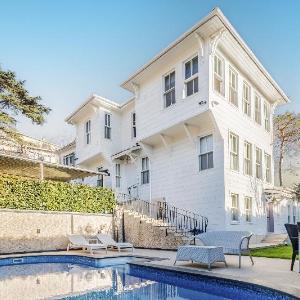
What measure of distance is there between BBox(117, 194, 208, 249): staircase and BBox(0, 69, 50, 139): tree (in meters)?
9.88

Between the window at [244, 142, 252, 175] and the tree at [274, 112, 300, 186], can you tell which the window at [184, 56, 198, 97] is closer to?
the window at [244, 142, 252, 175]

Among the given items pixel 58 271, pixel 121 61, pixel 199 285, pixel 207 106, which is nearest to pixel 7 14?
pixel 121 61

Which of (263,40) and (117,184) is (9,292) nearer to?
(117,184)

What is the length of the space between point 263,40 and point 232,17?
416cm

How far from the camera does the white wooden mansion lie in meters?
15.8

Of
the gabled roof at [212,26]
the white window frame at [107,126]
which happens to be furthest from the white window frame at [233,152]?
the white window frame at [107,126]

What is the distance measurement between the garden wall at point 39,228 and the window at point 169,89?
724cm

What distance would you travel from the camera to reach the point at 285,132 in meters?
29.3

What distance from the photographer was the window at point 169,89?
58.4 ft

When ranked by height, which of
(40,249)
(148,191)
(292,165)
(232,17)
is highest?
(232,17)

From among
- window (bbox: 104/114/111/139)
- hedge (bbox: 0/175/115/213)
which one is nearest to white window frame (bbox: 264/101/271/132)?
window (bbox: 104/114/111/139)

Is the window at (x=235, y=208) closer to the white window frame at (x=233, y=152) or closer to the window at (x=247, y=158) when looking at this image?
the white window frame at (x=233, y=152)

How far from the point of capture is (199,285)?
8.20 m

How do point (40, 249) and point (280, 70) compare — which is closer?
point (40, 249)
